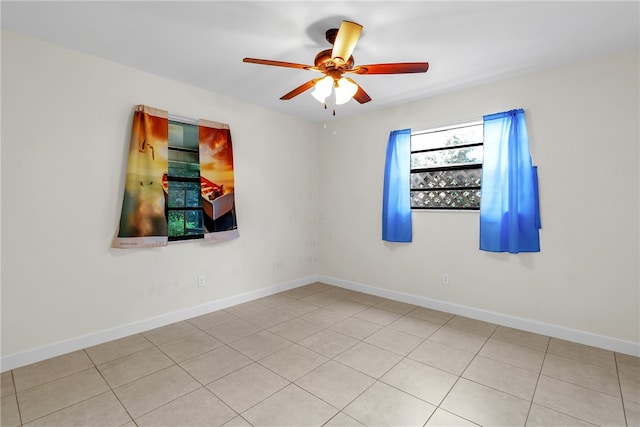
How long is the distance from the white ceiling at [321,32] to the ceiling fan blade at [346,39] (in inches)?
10.1

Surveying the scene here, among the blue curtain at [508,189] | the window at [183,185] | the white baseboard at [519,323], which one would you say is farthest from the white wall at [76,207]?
the blue curtain at [508,189]

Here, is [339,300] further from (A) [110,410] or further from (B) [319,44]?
(B) [319,44]

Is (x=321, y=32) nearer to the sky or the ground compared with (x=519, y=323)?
nearer to the sky

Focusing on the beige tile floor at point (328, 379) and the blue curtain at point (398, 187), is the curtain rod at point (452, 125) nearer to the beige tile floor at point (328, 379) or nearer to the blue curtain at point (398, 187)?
the blue curtain at point (398, 187)

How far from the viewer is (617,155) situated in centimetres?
254

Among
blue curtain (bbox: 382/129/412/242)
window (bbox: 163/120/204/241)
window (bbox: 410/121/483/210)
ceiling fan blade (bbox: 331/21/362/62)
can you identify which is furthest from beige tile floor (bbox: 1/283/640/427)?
ceiling fan blade (bbox: 331/21/362/62)

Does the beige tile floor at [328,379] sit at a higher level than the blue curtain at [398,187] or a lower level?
lower

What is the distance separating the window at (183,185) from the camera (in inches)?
123

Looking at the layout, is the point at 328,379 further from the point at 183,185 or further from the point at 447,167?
the point at 447,167

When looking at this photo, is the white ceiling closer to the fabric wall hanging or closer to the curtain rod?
the curtain rod

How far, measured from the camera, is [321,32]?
224 centimetres

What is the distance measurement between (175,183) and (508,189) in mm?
3420

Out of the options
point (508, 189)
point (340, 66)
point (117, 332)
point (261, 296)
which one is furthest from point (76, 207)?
point (508, 189)

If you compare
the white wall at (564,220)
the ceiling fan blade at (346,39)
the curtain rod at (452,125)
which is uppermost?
the ceiling fan blade at (346,39)
